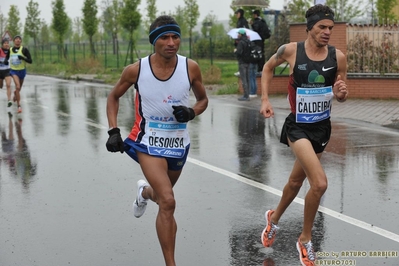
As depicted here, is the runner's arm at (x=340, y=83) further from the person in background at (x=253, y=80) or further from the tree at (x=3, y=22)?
the tree at (x=3, y=22)

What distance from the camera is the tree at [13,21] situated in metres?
60.6

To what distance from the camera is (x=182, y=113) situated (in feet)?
18.1

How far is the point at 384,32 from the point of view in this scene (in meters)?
18.0

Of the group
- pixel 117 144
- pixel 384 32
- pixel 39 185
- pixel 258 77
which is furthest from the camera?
pixel 258 77

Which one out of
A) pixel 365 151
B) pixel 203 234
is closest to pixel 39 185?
pixel 203 234

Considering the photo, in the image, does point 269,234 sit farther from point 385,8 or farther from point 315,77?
point 385,8

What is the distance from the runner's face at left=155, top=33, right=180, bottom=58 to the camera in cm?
557

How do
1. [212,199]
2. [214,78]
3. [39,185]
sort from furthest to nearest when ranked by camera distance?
[214,78], [39,185], [212,199]

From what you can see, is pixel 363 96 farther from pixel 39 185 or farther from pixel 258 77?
pixel 39 185

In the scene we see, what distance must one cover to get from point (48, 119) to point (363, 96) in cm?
761

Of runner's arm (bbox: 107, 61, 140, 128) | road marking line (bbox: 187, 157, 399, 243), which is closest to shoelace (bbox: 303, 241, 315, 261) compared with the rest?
road marking line (bbox: 187, 157, 399, 243)

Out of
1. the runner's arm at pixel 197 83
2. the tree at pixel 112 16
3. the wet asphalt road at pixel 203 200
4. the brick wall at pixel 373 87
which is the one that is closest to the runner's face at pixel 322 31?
the runner's arm at pixel 197 83

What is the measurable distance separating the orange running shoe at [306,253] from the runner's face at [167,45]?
5.82ft

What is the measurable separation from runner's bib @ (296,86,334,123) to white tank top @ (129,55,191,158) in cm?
97
